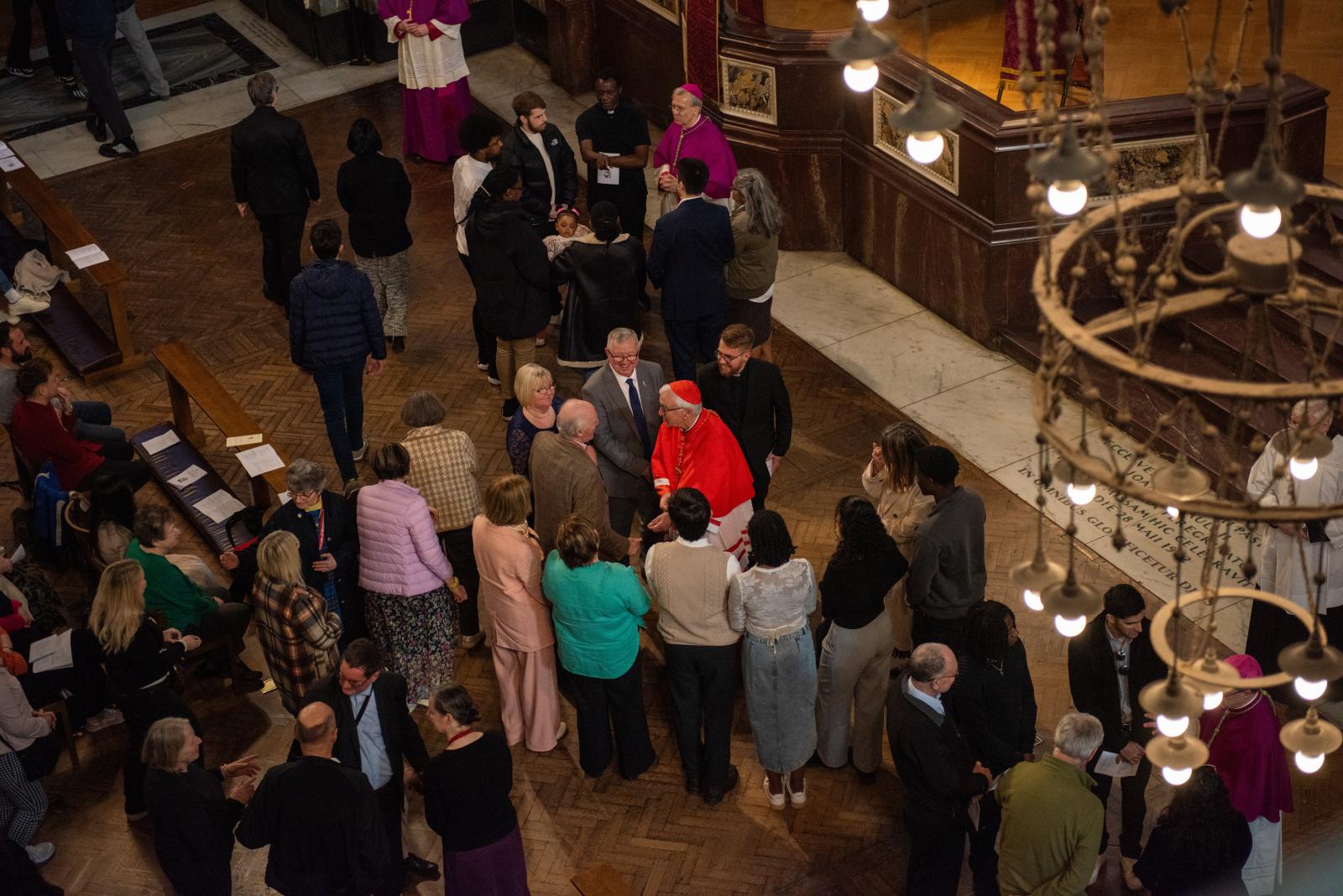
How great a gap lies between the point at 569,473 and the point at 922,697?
184cm

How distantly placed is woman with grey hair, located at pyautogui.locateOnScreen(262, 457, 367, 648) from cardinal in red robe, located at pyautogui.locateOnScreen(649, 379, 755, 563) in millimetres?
1338

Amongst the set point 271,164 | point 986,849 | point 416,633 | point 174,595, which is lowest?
point 986,849

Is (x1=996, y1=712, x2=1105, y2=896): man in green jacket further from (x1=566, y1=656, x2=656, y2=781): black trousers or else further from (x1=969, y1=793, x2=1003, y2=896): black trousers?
(x1=566, y1=656, x2=656, y2=781): black trousers

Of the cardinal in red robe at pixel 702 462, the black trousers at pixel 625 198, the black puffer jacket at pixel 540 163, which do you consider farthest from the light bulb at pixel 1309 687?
the black trousers at pixel 625 198

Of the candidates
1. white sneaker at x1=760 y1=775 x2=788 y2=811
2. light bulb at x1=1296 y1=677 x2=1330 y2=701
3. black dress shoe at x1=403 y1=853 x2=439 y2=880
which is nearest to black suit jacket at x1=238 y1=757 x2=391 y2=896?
black dress shoe at x1=403 y1=853 x2=439 y2=880

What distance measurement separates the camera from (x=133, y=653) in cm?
621

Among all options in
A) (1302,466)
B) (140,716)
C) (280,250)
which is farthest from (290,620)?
(280,250)

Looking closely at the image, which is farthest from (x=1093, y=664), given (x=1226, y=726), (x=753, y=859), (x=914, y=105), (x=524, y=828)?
(x=914, y=105)

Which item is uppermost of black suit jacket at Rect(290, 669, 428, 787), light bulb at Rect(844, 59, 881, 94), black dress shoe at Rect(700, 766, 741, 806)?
light bulb at Rect(844, 59, 881, 94)

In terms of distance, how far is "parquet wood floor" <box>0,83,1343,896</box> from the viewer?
6516 mm

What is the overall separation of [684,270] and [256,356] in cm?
319

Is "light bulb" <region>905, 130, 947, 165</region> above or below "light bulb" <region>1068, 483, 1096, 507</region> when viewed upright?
above

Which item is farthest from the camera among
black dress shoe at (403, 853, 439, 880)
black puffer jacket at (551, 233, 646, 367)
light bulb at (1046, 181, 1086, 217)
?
black puffer jacket at (551, 233, 646, 367)

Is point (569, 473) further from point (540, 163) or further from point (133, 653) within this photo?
point (540, 163)
